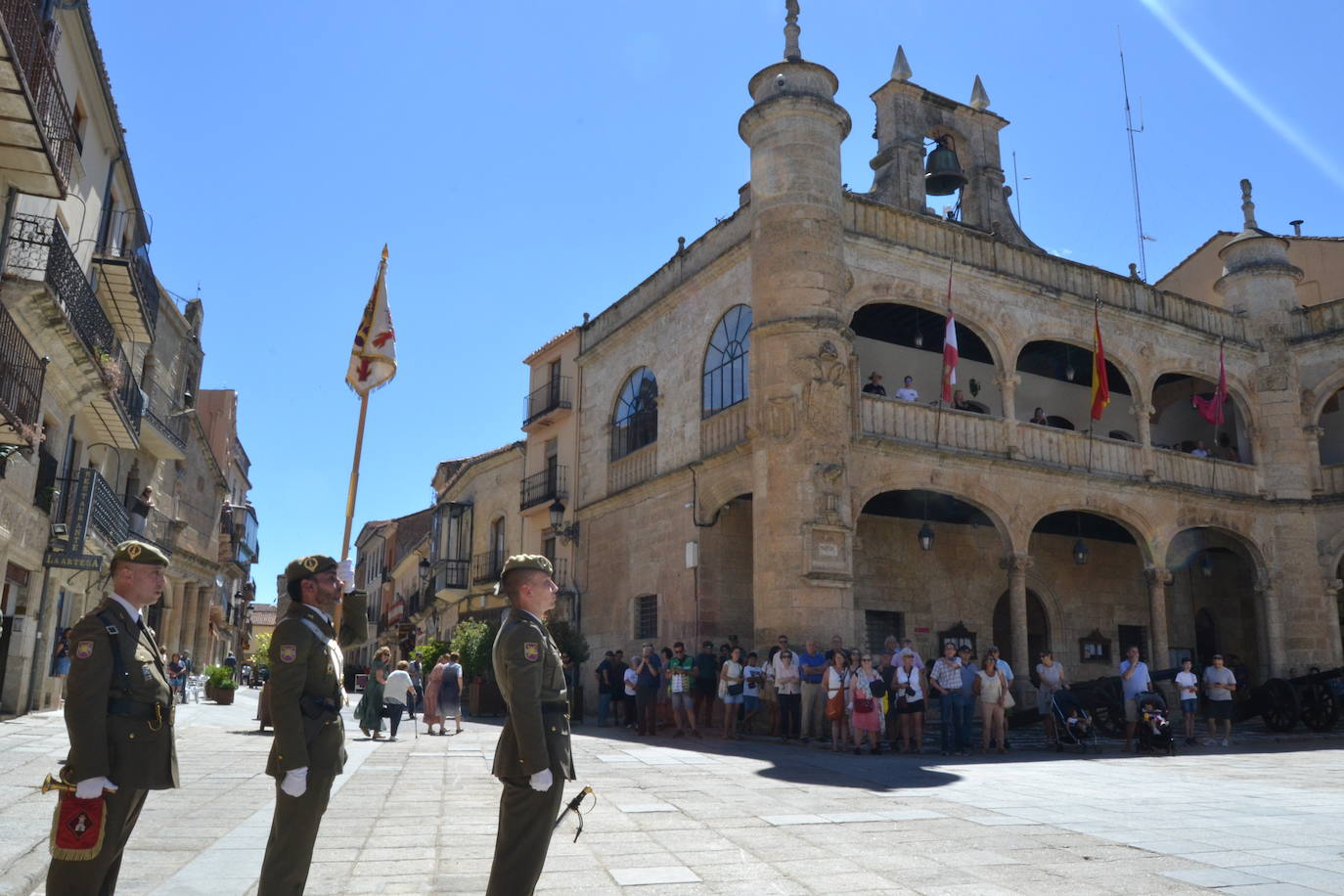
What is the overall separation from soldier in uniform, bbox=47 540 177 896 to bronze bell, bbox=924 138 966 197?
20038 millimetres

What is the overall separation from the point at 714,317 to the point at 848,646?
284 inches

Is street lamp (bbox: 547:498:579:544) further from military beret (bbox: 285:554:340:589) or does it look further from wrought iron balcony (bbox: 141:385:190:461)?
military beret (bbox: 285:554:340:589)

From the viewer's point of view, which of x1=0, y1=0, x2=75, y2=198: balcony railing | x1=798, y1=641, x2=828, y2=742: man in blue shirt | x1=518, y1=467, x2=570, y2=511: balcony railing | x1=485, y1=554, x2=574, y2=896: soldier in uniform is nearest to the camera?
x1=485, y1=554, x2=574, y2=896: soldier in uniform

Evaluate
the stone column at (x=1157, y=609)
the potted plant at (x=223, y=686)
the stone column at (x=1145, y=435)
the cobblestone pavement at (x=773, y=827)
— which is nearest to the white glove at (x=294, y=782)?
the cobblestone pavement at (x=773, y=827)

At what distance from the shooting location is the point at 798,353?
54.0ft

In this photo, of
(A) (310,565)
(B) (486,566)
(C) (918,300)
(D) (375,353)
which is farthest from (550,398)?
(A) (310,565)

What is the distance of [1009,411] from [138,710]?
17.5 m

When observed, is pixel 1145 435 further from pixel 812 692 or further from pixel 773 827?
pixel 773 827

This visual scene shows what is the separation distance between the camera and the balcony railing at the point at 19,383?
11.9 m

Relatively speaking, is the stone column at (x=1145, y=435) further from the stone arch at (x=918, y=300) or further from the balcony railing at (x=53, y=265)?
the balcony railing at (x=53, y=265)

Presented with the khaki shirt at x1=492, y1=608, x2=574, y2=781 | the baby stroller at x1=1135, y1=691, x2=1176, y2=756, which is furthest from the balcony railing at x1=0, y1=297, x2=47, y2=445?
the baby stroller at x1=1135, y1=691, x2=1176, y2=756

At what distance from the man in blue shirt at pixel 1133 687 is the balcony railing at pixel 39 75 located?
15164 millimetres

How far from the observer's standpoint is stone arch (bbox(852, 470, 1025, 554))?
55.8 feet

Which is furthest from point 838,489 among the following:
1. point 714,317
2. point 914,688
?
point 714,317
